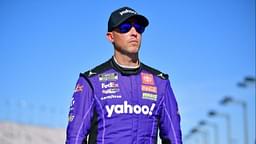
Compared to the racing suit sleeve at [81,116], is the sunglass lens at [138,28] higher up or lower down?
Answer: higher up

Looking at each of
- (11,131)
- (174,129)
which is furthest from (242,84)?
(11,131)

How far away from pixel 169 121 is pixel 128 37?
840 millimetres

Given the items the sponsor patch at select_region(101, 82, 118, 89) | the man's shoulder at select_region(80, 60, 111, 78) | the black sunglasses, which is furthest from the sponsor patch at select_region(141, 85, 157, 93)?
the black sunglasses

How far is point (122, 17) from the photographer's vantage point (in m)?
6.49

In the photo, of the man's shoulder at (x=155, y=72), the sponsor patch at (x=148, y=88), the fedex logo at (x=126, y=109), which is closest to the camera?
the fedex logo at (x=126, y=109)

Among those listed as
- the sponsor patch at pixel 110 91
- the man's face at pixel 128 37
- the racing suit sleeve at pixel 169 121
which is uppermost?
the man's face at pixel 128 37

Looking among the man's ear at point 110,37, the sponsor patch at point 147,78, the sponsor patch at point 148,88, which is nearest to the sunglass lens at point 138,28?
the man's ear at point 110,37

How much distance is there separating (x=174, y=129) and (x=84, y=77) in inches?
36.8

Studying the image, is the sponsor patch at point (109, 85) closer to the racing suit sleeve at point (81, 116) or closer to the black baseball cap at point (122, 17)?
the racing suit sleeve at point (81, 116)

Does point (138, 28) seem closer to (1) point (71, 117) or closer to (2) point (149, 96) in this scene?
(2) point (149, 96)

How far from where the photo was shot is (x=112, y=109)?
6.31m

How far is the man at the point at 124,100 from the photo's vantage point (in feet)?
20.7

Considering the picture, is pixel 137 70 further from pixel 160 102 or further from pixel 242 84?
pixel 242 84

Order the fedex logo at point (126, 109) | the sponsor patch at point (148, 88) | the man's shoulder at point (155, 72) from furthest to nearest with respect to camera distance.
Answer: the man's shoulder at point (155, 72), the sponsor patch at point (148, 88), the fedex logo at point (126, 109)
